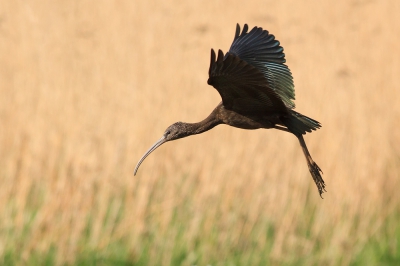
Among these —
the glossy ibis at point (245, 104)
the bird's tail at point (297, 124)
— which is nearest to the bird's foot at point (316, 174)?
the glossy ibis at point (245, 104)

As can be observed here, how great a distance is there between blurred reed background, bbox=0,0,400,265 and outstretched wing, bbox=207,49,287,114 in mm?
5190

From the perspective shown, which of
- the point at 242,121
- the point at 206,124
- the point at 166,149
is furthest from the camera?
the point at 166,149

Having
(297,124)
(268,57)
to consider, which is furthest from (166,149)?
(297,124)

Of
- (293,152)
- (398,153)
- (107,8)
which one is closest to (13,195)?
(107,8)

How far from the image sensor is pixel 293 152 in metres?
7.69

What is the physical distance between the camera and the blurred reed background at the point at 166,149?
697 centimetres

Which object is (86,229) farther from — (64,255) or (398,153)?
(398,153)

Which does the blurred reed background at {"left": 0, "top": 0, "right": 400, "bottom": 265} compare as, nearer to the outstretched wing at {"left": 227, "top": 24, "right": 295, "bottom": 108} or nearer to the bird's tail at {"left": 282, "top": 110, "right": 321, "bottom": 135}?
the outstretched wing at {"left": 227, "top": 24, "right": 295, "bottom": 108}

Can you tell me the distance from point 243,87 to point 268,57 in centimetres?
38

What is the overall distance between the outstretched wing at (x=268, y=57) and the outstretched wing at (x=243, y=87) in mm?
275

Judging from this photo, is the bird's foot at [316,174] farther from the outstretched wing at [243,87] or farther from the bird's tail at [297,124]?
the outstretched wing at [243,87]

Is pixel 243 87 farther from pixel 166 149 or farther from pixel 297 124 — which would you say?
pixel 166 149

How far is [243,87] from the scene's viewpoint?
1.45m

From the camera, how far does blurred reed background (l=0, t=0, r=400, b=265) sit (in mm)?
6973
